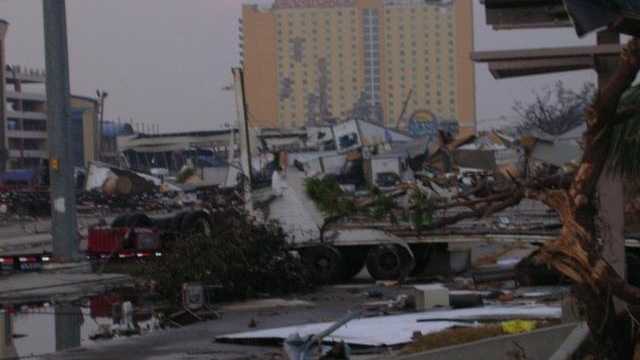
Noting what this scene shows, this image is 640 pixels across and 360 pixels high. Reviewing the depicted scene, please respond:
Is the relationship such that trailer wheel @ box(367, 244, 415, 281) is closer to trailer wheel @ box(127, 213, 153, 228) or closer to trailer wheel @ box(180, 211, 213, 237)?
trailer wheel @ box(180, 211, 213, 237)

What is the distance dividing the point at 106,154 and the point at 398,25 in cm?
3617

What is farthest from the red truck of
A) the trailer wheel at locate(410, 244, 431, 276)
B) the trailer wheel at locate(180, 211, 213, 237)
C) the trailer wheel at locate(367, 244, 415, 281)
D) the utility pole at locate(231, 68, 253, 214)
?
the trailer wheel at locate(410, 244, 431, 276)

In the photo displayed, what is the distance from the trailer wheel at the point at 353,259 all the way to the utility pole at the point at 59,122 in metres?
6.75

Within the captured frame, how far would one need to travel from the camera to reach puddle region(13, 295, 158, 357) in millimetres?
17359

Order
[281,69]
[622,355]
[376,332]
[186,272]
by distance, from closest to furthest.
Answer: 1. [622,355]
2. [376,332]
3. [186,272]
4. [281,69]

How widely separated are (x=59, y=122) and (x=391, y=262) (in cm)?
918

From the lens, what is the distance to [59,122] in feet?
97.1

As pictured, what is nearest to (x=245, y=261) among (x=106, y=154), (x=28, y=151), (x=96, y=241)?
(x=96, y=241)

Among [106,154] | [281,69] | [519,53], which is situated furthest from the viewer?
[281,69]

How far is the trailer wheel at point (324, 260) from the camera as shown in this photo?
26156 millimetres

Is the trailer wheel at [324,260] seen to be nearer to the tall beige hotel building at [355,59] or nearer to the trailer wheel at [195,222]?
the trailer wheel at [195,222]

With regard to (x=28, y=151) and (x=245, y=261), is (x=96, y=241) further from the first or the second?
(x=28, y=151)

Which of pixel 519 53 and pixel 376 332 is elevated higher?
pixel 519 53

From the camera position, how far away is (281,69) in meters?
125
